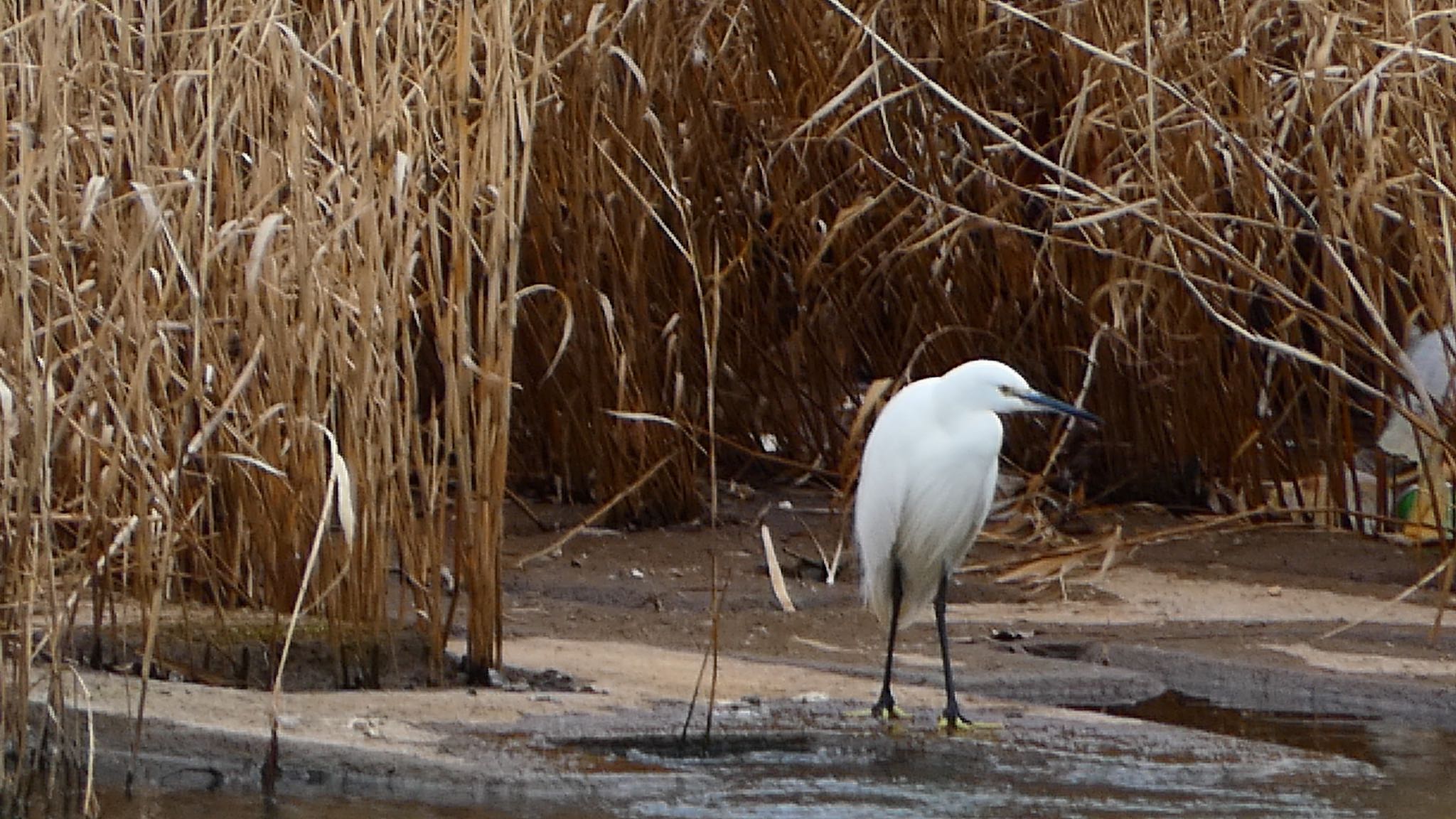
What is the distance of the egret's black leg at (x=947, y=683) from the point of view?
3625mm

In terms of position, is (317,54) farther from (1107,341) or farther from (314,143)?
(1107,341)

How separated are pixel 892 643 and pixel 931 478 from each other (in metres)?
0.34

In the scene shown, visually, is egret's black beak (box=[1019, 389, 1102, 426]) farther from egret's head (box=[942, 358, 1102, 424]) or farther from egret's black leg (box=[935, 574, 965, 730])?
egret's black leg (box=[935, 574, 965, 730])

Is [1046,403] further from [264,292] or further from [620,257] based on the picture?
[620,257]

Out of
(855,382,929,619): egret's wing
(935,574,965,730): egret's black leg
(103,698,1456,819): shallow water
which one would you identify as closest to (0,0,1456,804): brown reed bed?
(103,698,1456,819): shallow water

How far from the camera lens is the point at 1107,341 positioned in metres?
5.36

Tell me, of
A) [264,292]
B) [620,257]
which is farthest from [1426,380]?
[264,292]

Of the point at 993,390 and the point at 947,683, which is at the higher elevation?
the point at 993,390

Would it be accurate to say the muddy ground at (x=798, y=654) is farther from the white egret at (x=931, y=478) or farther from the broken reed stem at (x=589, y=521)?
the white egret at (x=931, y=478)

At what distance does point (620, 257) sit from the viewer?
514cm

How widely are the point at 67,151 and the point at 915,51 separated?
2656 millimetres

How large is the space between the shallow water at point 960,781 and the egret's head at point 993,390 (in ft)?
2.13

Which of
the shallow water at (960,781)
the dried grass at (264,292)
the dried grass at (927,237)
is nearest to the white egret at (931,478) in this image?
the shallow water at (960,781)

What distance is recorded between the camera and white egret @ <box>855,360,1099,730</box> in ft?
13.0
